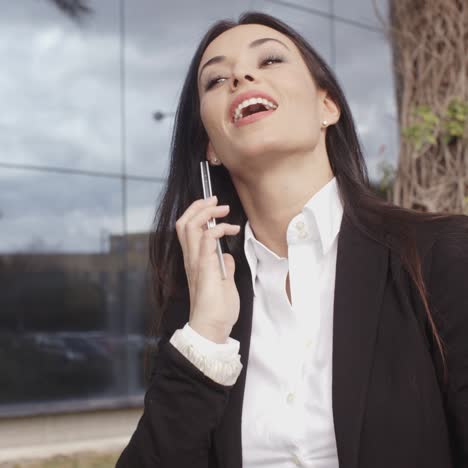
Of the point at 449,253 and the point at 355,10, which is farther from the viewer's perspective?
the point at 355,10

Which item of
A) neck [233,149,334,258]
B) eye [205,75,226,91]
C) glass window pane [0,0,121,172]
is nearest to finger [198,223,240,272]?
neck [233,149,334,258]

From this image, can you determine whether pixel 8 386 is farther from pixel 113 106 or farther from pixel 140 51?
pixel 140 51

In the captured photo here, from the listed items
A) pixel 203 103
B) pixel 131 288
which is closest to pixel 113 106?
pixel 131 288

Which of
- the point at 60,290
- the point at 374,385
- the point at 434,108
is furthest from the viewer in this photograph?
the point at 60,290

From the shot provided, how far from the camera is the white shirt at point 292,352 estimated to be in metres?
1.60

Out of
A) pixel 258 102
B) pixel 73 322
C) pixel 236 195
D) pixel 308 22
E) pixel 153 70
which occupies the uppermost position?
pixel 308 22

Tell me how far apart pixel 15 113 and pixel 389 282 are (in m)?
5.09

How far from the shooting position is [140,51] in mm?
6602

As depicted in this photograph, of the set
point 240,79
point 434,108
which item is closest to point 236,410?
point 240,79

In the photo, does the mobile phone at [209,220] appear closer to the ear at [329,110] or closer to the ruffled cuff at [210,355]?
the ruffled cuff at [210,355]

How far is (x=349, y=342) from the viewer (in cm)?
156

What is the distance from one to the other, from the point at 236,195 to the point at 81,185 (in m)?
4.20

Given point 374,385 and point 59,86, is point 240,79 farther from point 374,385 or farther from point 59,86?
point 59,86

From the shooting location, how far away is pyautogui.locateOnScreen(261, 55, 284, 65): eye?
193 cm
